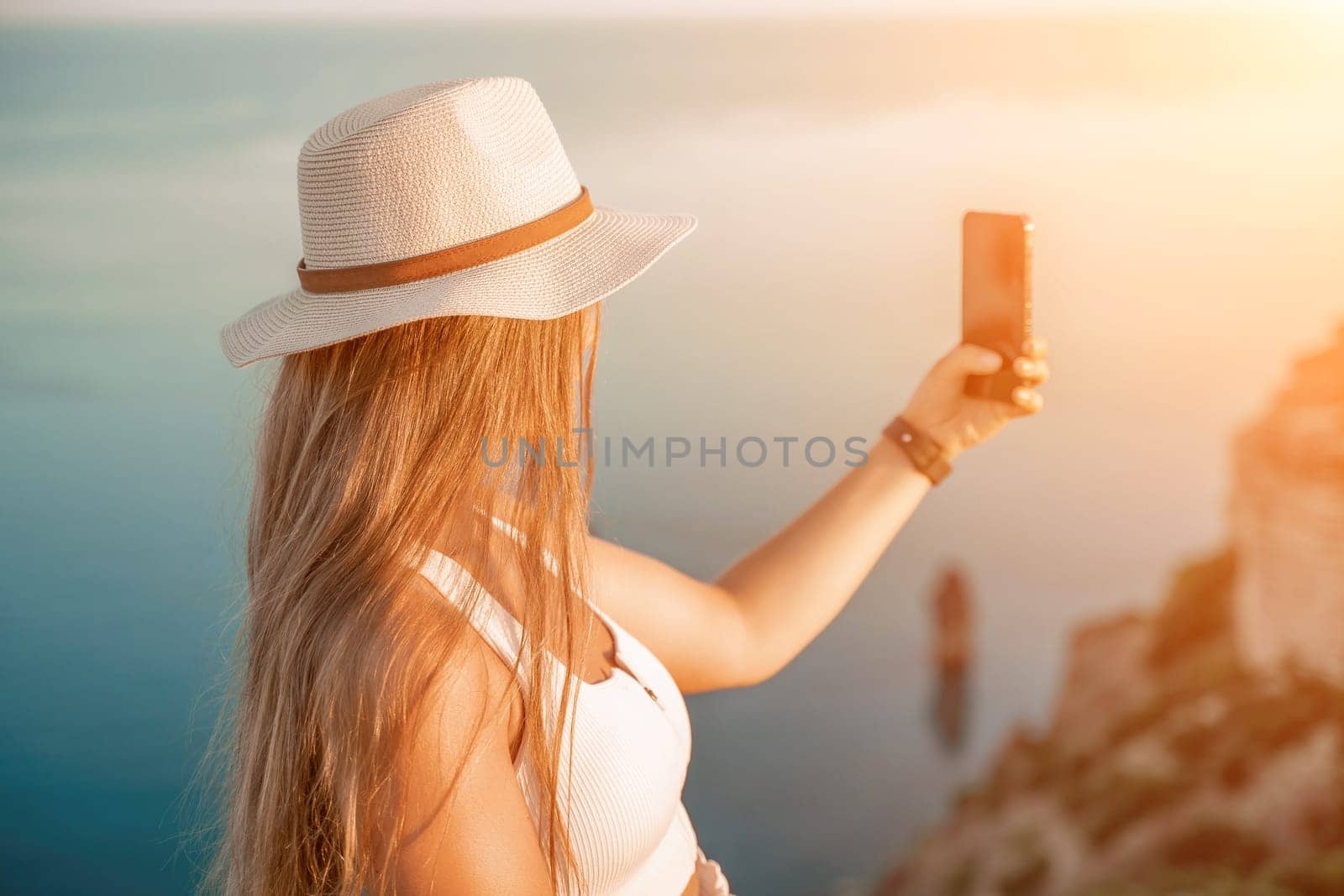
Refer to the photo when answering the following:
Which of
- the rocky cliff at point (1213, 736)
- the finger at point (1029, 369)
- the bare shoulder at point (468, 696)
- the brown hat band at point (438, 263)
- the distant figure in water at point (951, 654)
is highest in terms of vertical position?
the brown hat band at point (438, 263)

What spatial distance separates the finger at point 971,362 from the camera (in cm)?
124

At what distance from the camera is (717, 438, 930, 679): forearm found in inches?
48.9

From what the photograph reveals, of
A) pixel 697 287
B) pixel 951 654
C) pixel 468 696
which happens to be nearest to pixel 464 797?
pixel 468 696

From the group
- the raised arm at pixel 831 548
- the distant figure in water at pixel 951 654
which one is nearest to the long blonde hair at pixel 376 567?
the raised arm at pixel 831 548

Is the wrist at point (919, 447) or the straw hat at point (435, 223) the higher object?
the straw hat at point (435, 223)

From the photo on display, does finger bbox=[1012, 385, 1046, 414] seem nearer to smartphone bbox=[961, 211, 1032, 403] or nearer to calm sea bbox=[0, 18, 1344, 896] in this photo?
smartphone bbox=[961, 211, 1032, 403]

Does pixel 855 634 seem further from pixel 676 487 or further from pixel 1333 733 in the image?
pixel 1333 733

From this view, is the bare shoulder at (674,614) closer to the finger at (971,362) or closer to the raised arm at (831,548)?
the raised arm at (831,548)

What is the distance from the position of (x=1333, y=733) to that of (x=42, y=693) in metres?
9.91

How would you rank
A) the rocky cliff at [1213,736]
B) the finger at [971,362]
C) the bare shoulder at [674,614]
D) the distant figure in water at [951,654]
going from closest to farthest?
1. the bare shoulder at [674,614]
2. the finger at [971,362]
3. the distant figure in water at [951,654]
4. the rocky cliff at [1213,736]

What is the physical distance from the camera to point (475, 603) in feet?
2.72

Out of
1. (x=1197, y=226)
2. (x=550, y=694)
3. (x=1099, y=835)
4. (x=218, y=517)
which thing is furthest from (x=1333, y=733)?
(x=550, y=694)

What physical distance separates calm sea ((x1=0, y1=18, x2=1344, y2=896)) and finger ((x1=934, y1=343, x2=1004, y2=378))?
851 millimetres

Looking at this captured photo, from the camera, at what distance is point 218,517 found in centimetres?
277
